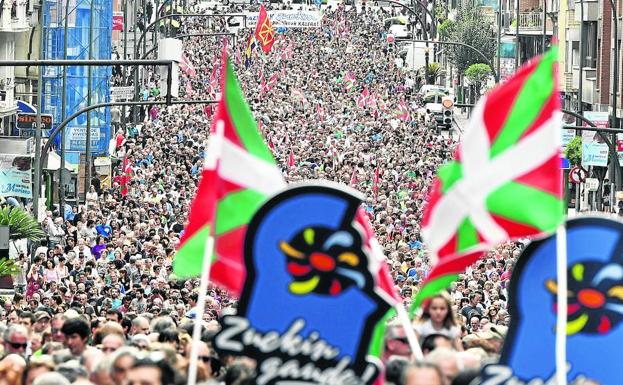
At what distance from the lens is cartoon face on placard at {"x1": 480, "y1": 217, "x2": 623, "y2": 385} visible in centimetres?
1087

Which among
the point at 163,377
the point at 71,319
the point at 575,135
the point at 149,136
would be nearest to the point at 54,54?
the point at 149,136

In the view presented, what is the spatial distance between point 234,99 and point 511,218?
176 centimetres

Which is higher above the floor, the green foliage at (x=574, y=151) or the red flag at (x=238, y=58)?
the red flag at (x=238, y=58)

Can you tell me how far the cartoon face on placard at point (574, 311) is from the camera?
10867mm

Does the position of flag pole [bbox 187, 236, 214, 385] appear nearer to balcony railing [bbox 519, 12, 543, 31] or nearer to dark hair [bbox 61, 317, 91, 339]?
dark hair [bbox 61, 317, 91, 339]

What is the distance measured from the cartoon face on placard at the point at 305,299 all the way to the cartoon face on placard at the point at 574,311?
2.15ft

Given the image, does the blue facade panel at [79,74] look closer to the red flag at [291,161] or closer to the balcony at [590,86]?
the red flag at [291,161]

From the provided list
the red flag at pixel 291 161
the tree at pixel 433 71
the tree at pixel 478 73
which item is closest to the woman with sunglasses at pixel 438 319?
the red flag at pixel 291 161

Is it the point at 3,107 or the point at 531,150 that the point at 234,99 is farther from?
the point at 3,107

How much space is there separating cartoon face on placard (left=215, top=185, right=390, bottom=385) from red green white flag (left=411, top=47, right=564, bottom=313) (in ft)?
2.38

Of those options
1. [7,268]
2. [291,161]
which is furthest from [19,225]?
[291,161]

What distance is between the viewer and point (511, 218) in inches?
441

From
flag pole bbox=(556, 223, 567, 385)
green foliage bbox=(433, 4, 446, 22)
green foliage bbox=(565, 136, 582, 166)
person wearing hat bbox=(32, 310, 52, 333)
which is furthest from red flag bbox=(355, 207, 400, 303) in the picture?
green foliage bbox=(433, 4, 446, 22)

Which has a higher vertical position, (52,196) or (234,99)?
(234,99)
